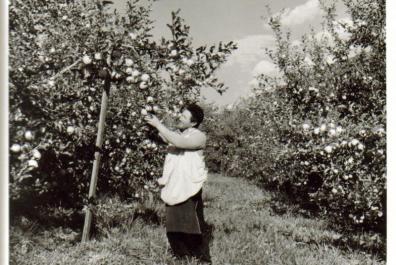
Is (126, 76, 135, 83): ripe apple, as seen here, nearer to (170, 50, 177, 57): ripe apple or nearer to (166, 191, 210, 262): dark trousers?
(170, 50, 177, 57): ripe apple

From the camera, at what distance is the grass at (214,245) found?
8.70 feet

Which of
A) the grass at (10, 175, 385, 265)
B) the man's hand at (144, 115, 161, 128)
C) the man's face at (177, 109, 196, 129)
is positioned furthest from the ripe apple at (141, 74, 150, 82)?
the grass at (10, 175, 385, 265)

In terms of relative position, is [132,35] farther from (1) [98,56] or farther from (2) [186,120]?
(2) [186,120]

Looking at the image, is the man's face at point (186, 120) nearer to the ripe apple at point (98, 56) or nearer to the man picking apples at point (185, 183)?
the man picking apples at point (185, 183)

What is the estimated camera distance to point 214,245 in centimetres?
320

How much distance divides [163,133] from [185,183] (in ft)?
1.10

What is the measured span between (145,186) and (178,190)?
1.20 metres

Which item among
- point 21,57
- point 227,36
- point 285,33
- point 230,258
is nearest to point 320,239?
point 230,258

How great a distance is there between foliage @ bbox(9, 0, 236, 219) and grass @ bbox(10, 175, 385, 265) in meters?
0.25

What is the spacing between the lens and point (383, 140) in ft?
9.06

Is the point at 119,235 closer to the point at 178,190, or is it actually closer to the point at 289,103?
the point at 178,190

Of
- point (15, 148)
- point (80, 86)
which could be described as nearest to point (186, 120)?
point (80, 86)

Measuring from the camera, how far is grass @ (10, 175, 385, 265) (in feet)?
8.70

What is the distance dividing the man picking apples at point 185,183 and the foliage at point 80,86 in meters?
0.24
